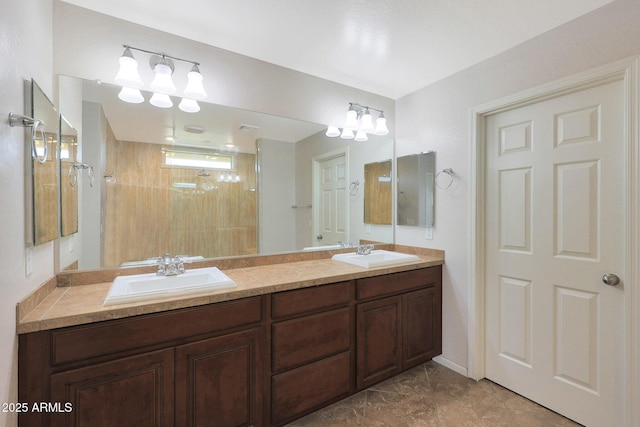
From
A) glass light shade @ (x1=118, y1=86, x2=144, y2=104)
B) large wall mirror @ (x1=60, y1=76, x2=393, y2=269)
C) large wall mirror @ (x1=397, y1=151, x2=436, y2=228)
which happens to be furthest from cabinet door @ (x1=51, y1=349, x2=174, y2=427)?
large wall mirror @ (x1=397, y1=151, x2=436, y2=228)

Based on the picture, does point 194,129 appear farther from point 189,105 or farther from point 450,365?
point 450,365

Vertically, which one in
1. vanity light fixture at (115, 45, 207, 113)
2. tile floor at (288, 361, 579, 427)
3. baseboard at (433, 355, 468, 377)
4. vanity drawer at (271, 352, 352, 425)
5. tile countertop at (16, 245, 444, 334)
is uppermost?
vanity light fixture at (115, 45, 207, 113)

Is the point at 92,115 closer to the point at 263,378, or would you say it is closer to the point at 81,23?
the point at 81,23

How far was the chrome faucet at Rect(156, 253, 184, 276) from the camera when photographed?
1693 mm

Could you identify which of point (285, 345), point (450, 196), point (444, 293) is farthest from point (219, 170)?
point (444, 293)

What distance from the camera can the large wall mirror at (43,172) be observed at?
1.19 m

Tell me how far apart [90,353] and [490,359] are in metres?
2.51

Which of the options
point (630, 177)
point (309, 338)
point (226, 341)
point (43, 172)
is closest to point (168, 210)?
point (43, 172)

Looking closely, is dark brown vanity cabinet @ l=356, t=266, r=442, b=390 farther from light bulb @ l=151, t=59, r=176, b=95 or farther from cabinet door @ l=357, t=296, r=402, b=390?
light bulb @ l=151, t=59, r=176, b=95

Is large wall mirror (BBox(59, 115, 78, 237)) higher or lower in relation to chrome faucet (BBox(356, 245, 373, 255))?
higher

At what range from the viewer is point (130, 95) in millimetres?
1679

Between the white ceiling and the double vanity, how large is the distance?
1.48 metres

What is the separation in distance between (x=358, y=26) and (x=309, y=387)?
87.1 inches

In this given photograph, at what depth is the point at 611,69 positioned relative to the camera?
1503 millimetres
